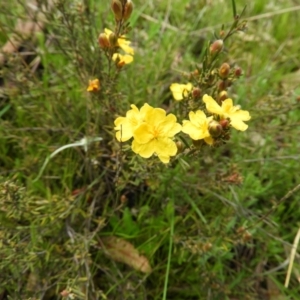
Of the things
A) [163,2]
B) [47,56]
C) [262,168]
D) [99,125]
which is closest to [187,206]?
[262,168]

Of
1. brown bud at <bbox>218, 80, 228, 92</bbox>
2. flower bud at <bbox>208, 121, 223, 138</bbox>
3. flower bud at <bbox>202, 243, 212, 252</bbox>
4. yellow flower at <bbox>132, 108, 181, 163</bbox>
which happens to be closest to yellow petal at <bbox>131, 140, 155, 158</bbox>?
yellow flower at <bbox>132, 108, 181, 163</bbox>

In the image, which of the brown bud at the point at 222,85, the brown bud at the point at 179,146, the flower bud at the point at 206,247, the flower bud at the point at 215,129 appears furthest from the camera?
the flower bud at the point at 206,247

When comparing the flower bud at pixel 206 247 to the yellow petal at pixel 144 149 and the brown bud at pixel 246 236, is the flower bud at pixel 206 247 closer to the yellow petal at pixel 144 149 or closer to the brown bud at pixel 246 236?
the brown bud at pixel 246 236

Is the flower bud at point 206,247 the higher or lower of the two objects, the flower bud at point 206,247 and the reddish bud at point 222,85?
the lower

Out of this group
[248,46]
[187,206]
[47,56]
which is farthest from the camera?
[248,46]

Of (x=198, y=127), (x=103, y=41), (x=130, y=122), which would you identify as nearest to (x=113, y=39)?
(x=103, y=41)

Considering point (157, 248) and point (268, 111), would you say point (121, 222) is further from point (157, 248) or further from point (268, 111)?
point (268, 111)

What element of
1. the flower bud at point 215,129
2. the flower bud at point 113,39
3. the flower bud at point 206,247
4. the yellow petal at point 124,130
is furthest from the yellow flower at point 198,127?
the flower bud at point 206,247
